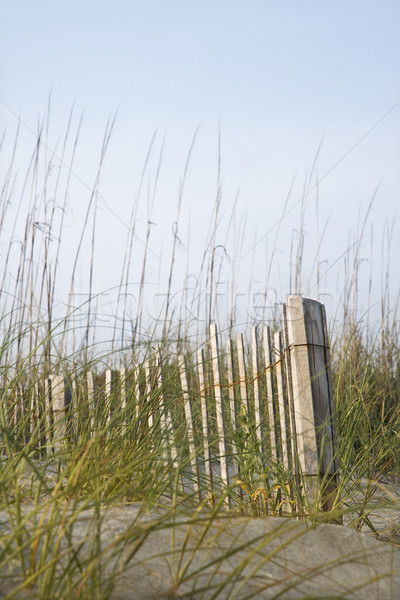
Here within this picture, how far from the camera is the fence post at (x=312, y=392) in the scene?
2141mm

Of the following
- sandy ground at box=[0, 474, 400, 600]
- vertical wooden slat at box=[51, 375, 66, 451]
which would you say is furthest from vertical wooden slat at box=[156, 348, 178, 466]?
vertical wooden slat at box=[51, 375, 66, 451]

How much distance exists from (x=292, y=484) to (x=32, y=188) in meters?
2.62

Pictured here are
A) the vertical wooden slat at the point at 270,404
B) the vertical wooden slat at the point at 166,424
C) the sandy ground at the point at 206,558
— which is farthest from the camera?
the vertical wooden slat at the point at 270,404

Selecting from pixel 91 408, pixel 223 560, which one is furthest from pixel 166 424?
pixel 223 560

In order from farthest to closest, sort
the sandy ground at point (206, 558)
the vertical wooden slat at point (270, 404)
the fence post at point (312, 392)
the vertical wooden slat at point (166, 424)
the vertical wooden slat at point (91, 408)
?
the vertical wooden slat at point (270, 404), the fence post at point (312, 392), the vertical wooden slat at point (91, 408), the vertical wooden slat at point (166, 424), the sandy ground at point (206, 558)

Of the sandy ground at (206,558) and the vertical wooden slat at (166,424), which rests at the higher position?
the vertical wooden slat at (166,424)

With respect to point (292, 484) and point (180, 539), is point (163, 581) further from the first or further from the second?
point (292, 484)

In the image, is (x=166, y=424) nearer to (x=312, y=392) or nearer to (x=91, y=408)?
(x=91, y=408)

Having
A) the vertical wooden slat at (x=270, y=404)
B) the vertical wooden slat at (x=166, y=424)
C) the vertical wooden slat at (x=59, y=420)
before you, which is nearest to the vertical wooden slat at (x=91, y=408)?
the vertical wooden slat at (x=59, y=420)

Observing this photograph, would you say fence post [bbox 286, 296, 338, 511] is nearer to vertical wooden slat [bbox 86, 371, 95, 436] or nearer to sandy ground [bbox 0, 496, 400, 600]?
sandy ground [bbox 0, 496, 400, 600]

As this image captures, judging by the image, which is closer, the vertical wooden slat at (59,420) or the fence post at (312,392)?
the vertical wooden slat at (59,420)

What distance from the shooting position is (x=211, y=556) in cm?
131

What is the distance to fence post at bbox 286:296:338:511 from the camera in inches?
84.3

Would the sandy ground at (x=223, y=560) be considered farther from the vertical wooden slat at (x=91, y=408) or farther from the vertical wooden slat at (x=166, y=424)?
the vertical wooden slat at (x=91, y=408)
